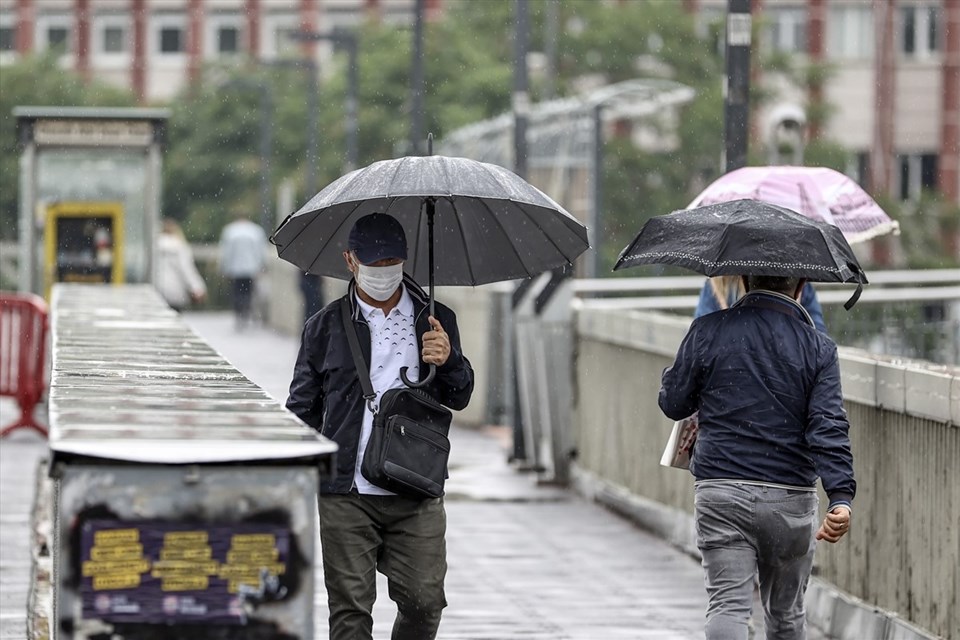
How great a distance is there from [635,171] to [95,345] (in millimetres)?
40551

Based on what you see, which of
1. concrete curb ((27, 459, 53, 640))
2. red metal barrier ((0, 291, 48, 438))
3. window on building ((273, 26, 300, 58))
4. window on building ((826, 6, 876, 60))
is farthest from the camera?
window on building ((273, 26, 300, 58))

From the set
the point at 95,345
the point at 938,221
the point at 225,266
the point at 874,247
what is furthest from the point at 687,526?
the point at 874,247

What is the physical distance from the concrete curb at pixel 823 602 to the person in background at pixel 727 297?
1.17 metres

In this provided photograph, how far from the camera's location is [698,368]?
659 centimetres

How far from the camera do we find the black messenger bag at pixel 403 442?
634 centimetres

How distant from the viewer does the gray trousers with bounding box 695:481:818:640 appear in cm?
646

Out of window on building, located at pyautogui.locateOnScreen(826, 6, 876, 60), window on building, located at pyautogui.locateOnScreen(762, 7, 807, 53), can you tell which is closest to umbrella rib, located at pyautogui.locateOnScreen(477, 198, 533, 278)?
window on building, located at pyautogui.locateOnScreen(762, 7, 807, 53)

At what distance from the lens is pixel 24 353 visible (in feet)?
56.6

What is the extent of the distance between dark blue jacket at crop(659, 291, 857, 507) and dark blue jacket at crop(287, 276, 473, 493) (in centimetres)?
72

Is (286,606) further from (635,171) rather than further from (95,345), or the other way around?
(635,171)

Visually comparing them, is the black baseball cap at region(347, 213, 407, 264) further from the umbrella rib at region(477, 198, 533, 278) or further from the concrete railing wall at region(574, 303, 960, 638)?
the concrete railing wall at region(574, 303, 960, 638)

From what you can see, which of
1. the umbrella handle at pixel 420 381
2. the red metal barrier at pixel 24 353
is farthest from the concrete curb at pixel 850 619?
the red metal barrier at pixel 24 353

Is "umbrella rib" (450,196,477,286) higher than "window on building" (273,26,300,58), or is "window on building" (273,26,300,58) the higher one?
"window on building" (273,26,300,58)

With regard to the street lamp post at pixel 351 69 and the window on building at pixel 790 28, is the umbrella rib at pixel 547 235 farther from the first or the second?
the window on building at pixel 790 28
